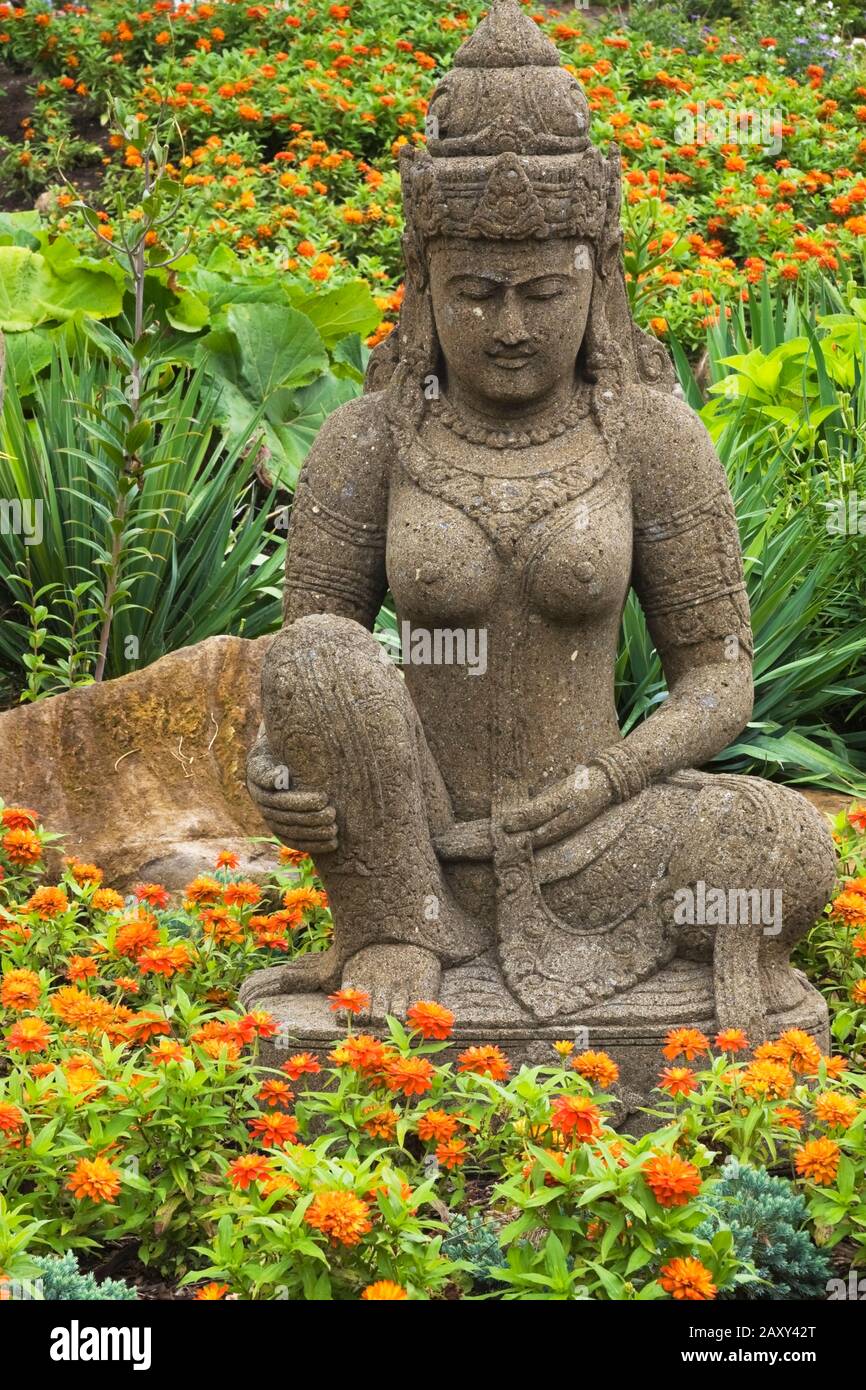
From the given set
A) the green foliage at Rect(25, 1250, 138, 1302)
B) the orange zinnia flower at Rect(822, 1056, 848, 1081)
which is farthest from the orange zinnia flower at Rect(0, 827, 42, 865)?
the orange zinnia flower at Rect(822, 1056, 848, 1081)

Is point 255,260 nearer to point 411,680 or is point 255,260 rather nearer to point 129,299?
point 129,299

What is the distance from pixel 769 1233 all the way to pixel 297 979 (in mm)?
1384

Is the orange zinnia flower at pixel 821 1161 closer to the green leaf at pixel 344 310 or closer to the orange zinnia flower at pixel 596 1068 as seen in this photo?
the orange zinnia flower at pixel 596 1068

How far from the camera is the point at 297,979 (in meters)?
4.54

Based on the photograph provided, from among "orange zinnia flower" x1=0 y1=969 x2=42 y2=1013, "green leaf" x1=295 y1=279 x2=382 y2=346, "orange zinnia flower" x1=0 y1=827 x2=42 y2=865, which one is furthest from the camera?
"green leaf" x1=295 y1=279 x2=382 y2=346

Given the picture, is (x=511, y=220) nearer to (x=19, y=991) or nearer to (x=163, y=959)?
(x=163, y=959)

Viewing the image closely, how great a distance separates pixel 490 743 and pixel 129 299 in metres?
3.81

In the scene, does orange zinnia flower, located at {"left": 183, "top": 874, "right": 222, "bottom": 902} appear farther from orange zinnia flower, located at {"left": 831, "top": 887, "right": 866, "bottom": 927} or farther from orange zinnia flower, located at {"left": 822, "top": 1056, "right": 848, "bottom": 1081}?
orange zinnia flower, located at {"left": 822, "top": 1056, "right": 848, "bottom": 1081}

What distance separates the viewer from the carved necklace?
450cm

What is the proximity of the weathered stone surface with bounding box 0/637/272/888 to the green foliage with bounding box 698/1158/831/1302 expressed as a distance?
96.8 inches

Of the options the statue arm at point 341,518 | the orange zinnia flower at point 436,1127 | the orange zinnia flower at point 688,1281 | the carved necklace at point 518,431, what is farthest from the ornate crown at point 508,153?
the orange zinnia flower at point 688,1281

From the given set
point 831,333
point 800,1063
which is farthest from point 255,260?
point 800,1063

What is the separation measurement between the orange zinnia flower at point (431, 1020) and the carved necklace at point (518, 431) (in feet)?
4.65

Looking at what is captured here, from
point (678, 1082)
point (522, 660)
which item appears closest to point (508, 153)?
point (522, 660)
